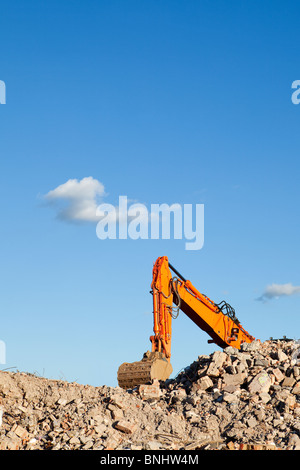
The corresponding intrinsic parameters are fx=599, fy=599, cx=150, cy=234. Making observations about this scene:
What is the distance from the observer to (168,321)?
1738 cm

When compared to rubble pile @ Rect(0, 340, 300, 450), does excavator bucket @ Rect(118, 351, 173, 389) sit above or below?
above

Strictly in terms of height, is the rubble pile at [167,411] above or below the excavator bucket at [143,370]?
below

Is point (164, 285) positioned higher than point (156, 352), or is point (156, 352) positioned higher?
point (164, 285)

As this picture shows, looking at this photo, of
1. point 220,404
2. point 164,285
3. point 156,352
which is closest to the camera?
point 220,404

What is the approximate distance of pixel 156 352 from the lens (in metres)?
16.4

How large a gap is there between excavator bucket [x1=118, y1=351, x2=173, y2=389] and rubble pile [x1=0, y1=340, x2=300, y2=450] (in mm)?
291

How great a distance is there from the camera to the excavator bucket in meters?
15.9

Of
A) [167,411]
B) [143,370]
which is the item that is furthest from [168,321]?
[167,411]

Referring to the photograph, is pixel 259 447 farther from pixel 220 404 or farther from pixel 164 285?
pixel 164 285

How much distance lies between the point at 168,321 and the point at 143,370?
6.33 ft

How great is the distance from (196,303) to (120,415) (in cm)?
633

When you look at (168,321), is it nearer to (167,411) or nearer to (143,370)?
(143,370)

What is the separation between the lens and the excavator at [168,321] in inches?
634
